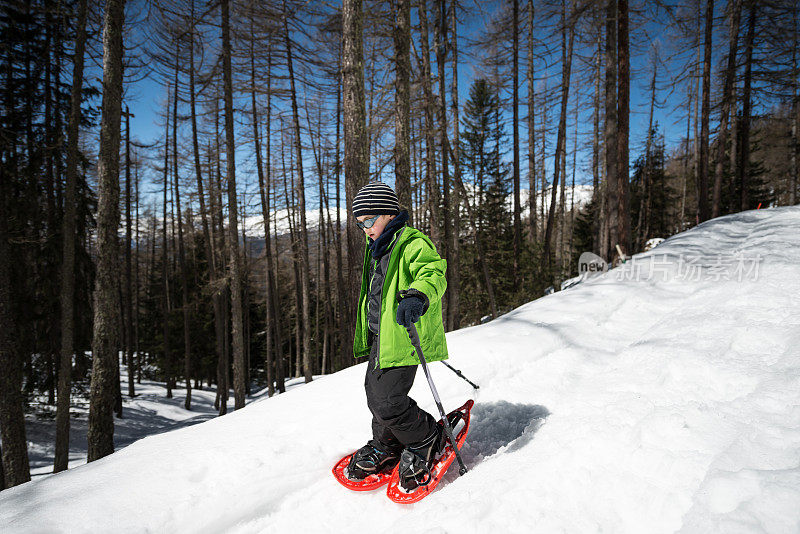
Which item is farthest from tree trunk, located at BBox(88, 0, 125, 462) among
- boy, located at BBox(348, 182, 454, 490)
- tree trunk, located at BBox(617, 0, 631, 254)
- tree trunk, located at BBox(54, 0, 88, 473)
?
tree trunk, located at BBox(617, 0, 631, 254)

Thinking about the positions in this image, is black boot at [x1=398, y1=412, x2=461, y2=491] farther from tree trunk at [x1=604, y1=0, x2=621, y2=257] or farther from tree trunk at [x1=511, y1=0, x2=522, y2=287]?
tree trunk at [x1=511, y1=0, x2=522, y2=287]

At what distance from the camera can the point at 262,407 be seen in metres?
3.68

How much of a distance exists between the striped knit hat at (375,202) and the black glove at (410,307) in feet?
2.18

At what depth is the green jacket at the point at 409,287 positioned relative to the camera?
2.24 m

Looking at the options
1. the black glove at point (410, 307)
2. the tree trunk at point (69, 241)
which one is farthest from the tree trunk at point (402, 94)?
the tree trunk at point (69, 241)

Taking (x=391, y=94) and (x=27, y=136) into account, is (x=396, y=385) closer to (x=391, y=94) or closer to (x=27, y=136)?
(x=391, y=94)

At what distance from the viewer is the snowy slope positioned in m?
1.71

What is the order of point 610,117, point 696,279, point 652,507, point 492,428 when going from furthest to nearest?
1. point 610,117
2. point 696,279
3. point 492,428
4. point 652,507

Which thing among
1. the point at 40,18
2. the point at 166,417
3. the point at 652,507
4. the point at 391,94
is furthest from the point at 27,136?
the point at 652,507

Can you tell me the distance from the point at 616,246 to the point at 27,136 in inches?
642

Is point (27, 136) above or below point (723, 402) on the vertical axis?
above

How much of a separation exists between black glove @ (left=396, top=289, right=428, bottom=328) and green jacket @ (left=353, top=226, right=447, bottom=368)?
0.17 ft

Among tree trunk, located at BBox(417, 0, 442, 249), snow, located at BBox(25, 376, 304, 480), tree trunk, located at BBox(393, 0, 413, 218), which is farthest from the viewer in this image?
snow, located at BBox(25, 376, 304, 480)

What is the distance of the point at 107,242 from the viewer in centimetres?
625
